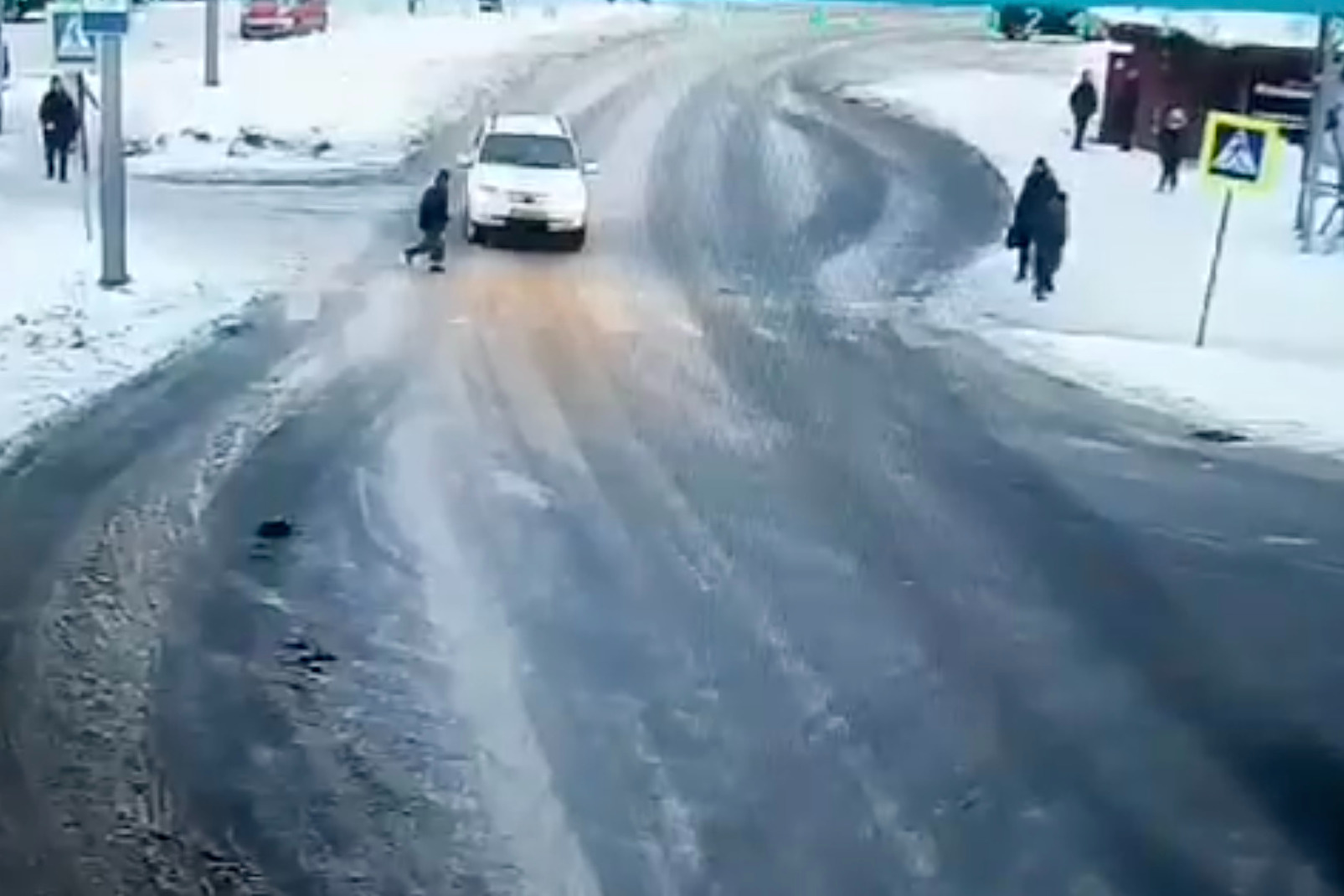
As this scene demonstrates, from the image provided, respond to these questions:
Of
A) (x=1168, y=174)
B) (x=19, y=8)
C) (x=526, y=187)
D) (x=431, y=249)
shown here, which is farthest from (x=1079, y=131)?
(x=19, y=8)

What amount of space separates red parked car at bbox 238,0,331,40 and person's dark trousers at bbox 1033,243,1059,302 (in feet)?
111

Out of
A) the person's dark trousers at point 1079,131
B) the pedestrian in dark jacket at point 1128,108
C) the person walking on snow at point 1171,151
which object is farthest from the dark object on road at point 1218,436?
the pedestrian in dark jacket at point 1128,108

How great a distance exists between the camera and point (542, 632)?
1351 cm

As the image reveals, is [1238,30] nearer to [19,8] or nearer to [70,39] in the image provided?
[19,8]

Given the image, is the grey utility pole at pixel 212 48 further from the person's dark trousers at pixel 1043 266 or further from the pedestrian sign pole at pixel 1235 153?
the pedestrian sign pole at pixel 1235 153

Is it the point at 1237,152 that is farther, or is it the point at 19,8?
the point at 19,8

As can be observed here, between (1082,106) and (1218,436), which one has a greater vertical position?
(1082,106)

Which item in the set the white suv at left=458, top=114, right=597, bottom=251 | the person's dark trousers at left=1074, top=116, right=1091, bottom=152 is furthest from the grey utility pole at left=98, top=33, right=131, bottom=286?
the person's dark trousers at left=1074, top=116, right=1091, bottom=152

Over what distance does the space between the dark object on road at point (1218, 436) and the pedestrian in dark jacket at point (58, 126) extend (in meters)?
19.2

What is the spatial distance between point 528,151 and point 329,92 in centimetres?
1723

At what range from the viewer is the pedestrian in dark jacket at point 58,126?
33.8 meters

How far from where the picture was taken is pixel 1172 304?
27578 millimetres

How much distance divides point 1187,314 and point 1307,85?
52.5ft

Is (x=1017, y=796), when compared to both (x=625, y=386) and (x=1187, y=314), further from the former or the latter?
(x=1187, y=314)
